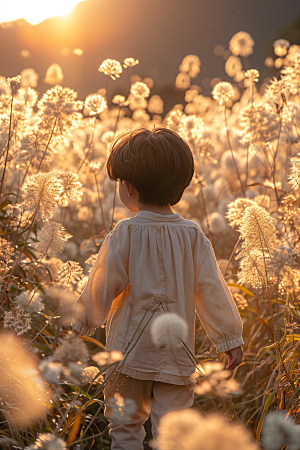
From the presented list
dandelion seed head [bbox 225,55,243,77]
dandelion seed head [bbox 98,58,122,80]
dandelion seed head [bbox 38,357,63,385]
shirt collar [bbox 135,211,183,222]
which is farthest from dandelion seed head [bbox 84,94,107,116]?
dandelion seed head [bbox 225,55,243,77]

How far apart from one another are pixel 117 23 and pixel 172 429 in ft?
16.7

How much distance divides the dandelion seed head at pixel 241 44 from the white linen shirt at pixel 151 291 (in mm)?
2996

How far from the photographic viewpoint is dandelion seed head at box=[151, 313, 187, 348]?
40.8 inches

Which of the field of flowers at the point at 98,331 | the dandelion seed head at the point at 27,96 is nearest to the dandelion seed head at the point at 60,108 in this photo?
the field of flowers at the point at 98,331

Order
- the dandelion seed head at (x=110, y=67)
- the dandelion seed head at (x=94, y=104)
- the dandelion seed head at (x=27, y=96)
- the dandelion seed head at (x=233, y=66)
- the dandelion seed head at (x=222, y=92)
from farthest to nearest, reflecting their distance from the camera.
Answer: the dandelion seed head at (x=233, y=66) < the dandelion seed head at (x=222, y=92) < the dandelion seed head at (x=27, y=96) < the dandelion seed head at (x=110, y=67) < the dandelion seed head at (x=94, y=104)

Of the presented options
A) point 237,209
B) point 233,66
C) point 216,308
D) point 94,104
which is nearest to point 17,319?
point 216,308

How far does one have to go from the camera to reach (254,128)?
3273 millimetres

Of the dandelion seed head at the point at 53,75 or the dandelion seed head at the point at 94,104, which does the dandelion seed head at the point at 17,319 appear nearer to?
the dandelion seed head at the point at 94,104

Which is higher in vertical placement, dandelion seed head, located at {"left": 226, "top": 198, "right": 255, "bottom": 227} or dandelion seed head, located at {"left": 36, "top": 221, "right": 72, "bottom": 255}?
dandelion seed head, located at {"left": 226, "top": 198, "right": 255, "bottom": 227}

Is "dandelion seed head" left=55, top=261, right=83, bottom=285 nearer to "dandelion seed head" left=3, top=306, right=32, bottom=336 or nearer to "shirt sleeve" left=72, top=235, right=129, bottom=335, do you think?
"shirt sleeve" left=72, top=235, right=129, bottom=335

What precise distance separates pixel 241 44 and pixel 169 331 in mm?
3986

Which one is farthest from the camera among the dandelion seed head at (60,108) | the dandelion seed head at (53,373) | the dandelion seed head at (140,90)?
the dandelion seed head at (140,90)

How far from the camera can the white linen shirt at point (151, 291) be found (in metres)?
1.85

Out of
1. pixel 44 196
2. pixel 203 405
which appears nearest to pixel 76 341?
pixel 44 196
